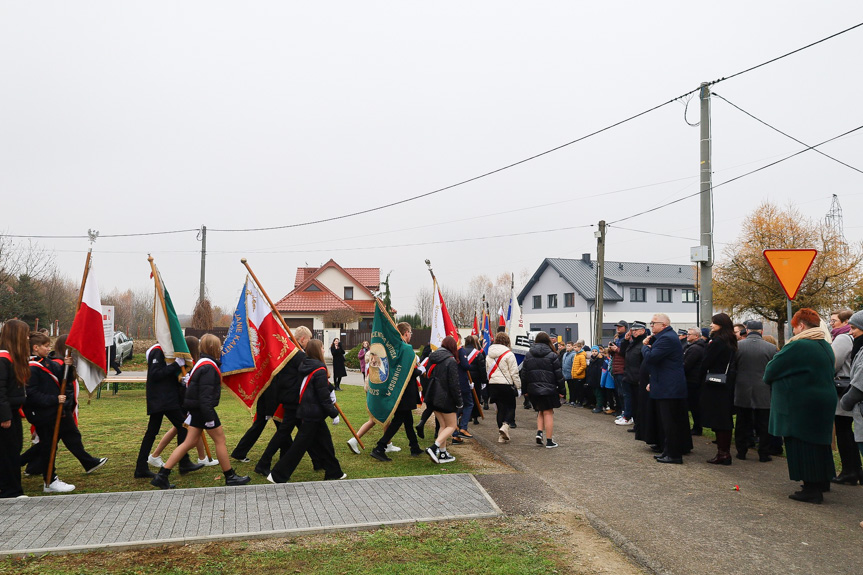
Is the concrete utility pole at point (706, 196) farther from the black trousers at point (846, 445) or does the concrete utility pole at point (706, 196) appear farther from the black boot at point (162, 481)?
the black boot at point (162, 481)

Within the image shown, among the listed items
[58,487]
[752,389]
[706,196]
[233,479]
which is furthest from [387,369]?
[706,196]

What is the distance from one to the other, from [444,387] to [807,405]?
437 centimetres

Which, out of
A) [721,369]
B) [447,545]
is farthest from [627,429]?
[447,545]

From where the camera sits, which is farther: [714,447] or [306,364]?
[714,447]

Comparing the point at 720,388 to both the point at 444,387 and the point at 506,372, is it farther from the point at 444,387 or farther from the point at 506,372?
the point at 444,387

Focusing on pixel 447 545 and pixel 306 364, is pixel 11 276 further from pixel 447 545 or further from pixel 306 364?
pixel 447 545

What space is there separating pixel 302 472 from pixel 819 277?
105ft

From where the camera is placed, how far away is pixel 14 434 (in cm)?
659

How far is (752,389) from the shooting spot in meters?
8.88

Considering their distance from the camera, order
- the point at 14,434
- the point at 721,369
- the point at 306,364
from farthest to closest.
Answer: the point at 721,369
the point at 306,364
the point at 14,434

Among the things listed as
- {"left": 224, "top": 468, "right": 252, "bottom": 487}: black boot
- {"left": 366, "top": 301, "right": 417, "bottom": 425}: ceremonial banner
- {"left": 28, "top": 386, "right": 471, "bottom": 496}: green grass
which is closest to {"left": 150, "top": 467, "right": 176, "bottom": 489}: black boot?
{"left": 28, "top": 386, "right": 471, "bottom": 496}: green grass

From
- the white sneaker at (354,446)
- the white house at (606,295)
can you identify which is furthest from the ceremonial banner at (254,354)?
the white house at (606,295)

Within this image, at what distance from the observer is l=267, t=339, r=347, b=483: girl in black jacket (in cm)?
745

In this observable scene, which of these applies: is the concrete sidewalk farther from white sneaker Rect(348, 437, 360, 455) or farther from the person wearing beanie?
the person wearing beanie
